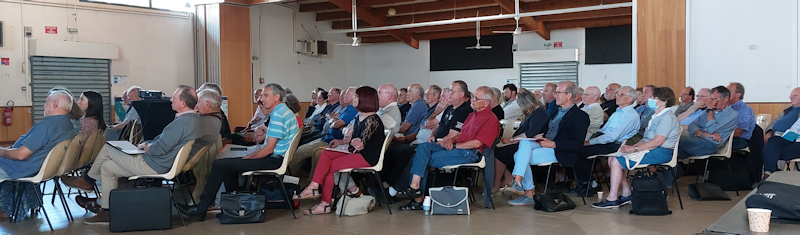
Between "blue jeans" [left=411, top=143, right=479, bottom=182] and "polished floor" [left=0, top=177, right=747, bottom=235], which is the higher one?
"blue jeans" [left=411, top=143, right=479, bottom=182]

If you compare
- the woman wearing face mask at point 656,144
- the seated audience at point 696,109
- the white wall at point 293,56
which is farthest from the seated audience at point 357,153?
the white wall at point 293,56

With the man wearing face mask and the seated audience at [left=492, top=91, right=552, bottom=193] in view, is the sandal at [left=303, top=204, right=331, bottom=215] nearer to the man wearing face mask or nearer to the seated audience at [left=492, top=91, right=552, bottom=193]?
the seated audience at [left=492, top=91, right=552, bottom=193]

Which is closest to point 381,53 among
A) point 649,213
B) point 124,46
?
point 124,46

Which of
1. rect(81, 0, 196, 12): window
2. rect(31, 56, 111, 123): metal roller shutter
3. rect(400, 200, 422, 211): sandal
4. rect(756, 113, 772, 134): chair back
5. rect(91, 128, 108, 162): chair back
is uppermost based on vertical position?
rect(81, 0, 196, 12): window

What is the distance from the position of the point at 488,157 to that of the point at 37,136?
326cm

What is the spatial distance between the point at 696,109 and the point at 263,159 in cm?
431

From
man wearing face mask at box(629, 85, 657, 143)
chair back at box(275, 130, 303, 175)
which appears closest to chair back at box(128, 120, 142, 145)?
chair back at box(275, 130, 303, 175)

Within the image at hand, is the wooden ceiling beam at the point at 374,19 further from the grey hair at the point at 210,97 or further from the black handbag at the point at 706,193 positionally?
the black handbag at the point at 706,193

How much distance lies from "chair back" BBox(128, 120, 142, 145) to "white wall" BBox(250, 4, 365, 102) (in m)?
7.58

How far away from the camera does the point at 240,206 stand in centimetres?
456

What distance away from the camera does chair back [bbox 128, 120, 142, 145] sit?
20.2 ft

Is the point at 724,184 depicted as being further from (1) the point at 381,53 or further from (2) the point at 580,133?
(1) the point at 381,53

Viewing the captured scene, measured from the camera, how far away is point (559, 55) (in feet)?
46.3

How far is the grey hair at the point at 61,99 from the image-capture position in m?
4.44
